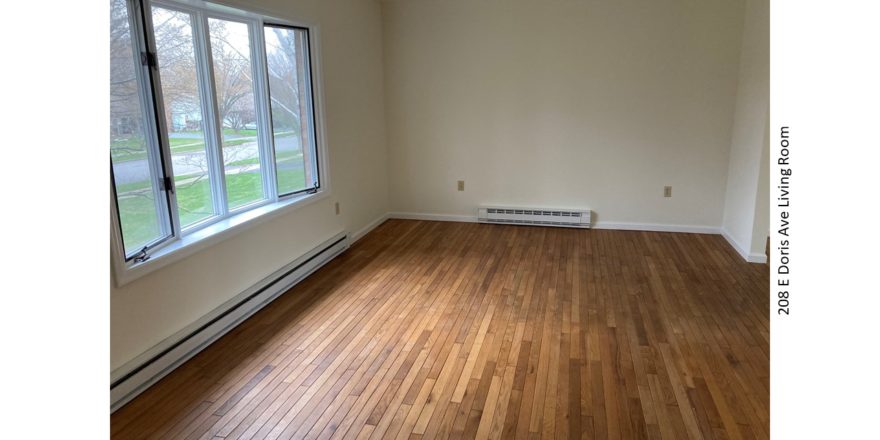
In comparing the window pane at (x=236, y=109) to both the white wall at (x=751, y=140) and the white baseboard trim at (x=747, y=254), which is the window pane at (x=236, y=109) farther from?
the white baseboard trim at (x=747, y=254)

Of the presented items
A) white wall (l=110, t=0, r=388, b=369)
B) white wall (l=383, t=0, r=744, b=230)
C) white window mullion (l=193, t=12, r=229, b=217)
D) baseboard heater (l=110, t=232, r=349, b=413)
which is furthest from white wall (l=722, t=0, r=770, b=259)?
white window mullion (l=193, t=12, r=229, b=217)

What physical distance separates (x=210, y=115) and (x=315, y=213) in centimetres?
128

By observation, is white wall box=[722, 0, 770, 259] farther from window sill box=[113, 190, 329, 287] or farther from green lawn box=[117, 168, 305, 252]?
green lawn box=[117, 168, 305, 252]

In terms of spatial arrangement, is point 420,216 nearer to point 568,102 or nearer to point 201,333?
point 568,102

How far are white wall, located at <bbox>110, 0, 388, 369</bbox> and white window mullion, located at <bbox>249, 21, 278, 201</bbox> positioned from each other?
0.76 ft

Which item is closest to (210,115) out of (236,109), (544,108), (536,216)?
(236,109)

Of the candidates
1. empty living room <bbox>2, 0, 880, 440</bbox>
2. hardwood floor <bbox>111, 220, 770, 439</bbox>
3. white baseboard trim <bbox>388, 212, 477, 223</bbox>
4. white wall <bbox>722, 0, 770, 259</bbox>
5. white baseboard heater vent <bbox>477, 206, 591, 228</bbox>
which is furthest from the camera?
white baseboard trim <bbox>388, 212, 477, 223</bbox>

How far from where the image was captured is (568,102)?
17.1ft

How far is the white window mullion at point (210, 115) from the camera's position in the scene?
306 cm

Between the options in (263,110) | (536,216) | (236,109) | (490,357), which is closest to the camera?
(490,357)

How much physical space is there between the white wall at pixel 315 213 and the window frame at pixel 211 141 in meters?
0.08

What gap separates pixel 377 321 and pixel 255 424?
1131 mm

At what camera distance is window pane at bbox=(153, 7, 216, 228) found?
2.76 meters

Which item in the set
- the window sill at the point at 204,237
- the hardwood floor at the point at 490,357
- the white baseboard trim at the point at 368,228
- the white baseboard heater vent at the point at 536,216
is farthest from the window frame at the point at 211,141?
the white baseboard heater vent at the point at 536,216
